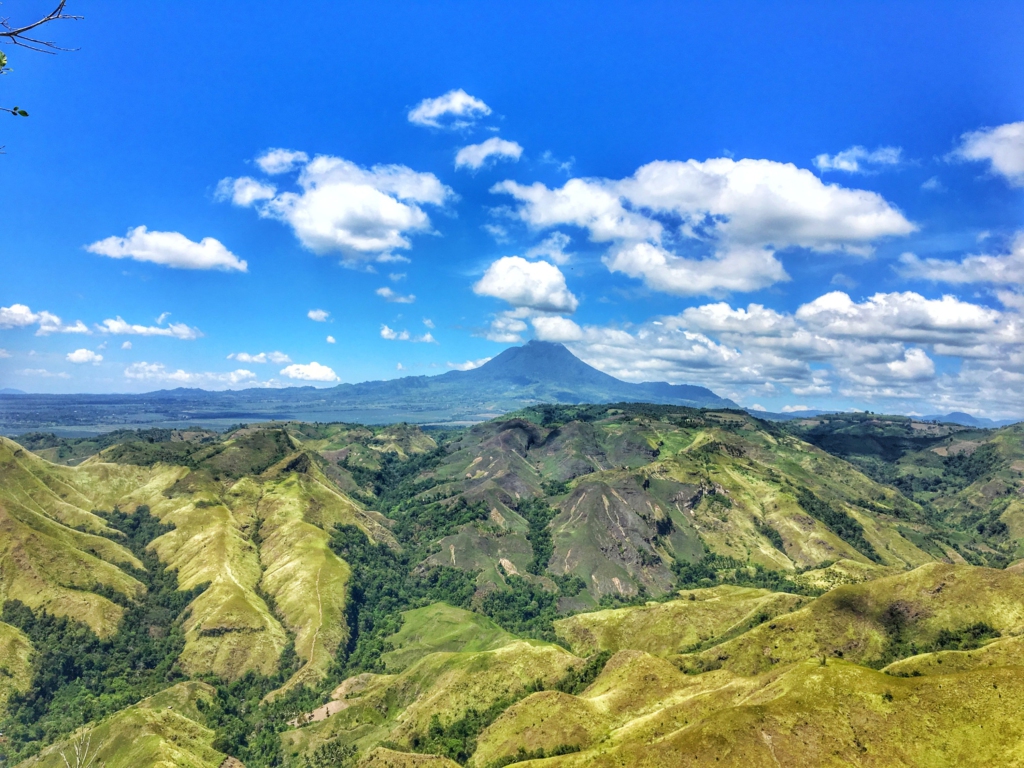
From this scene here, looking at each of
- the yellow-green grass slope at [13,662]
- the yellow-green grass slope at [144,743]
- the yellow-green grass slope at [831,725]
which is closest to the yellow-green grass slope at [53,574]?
the yellow-green grass slope at [13,662]

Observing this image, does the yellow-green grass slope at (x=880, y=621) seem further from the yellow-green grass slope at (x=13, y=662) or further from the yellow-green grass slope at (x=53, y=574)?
the yellow-green grass slope at (x=53, y=574)

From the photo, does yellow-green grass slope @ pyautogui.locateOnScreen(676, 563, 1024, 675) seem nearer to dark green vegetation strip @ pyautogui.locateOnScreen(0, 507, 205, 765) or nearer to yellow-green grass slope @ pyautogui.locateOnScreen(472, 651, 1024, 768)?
yellow-green grass slope @ pyautogui.locateOnScreen(472, 651, 1024, 768)

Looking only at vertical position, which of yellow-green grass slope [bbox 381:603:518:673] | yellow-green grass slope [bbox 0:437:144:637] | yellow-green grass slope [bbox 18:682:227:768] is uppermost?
yellow-green grass slope [bbox 0:437:144:637]

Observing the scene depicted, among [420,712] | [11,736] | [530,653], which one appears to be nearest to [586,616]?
[530,653]

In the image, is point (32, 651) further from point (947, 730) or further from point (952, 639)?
point (952, 639)

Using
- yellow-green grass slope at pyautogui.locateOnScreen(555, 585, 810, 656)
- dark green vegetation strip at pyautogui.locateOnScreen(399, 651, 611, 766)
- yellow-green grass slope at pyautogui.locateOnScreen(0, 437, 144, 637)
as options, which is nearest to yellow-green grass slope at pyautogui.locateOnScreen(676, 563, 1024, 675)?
yellow-green grass slope at pyautogui.locateOnScreen(555, 585, 810, 656)

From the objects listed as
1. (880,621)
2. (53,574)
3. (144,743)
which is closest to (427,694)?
(144,743)
